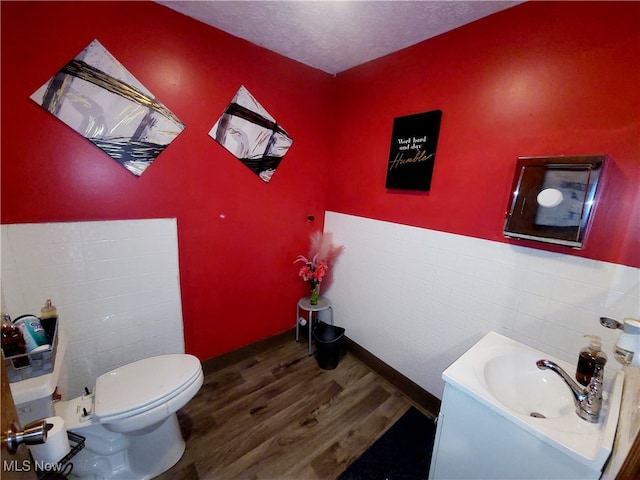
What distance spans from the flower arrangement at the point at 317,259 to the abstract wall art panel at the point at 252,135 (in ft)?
2.19

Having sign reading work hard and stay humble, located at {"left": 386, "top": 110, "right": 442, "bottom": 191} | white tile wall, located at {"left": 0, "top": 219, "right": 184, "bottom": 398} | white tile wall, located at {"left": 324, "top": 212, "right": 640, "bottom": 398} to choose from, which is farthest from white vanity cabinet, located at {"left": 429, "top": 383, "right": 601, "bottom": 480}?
white tile wall, located at {"left": 0, "top": 219, "right": 184, "bottom": 398}

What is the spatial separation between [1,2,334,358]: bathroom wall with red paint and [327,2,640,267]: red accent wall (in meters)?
0.57

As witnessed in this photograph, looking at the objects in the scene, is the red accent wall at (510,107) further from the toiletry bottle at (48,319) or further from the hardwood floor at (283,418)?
the toiletry bottle at (48,319)

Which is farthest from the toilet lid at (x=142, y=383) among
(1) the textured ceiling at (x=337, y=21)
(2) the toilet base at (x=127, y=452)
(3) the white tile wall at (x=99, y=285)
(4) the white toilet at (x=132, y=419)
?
(1) the textured ceiling at (x=337, y=21)

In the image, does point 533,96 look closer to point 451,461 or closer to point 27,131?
point 451,461

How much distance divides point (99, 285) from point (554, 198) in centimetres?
220

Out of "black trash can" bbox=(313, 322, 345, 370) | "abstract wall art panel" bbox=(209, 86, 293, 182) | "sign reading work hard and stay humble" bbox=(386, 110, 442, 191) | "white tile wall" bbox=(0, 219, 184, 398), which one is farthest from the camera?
"black trash can" bbox=(313, 322, 345, 370)

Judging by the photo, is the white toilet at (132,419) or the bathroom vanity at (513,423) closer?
the bathroom vanity at (513,423)

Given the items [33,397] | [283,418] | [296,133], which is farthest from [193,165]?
[283,418]

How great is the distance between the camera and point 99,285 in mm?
1369

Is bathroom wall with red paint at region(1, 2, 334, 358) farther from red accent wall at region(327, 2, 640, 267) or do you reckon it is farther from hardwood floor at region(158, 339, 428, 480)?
red accent wall at region(327, 2, 640, 267)

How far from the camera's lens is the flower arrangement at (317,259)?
6.82ft

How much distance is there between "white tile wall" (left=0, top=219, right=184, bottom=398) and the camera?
46.6 inches

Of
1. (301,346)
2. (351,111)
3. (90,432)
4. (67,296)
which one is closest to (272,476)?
(90,432)
